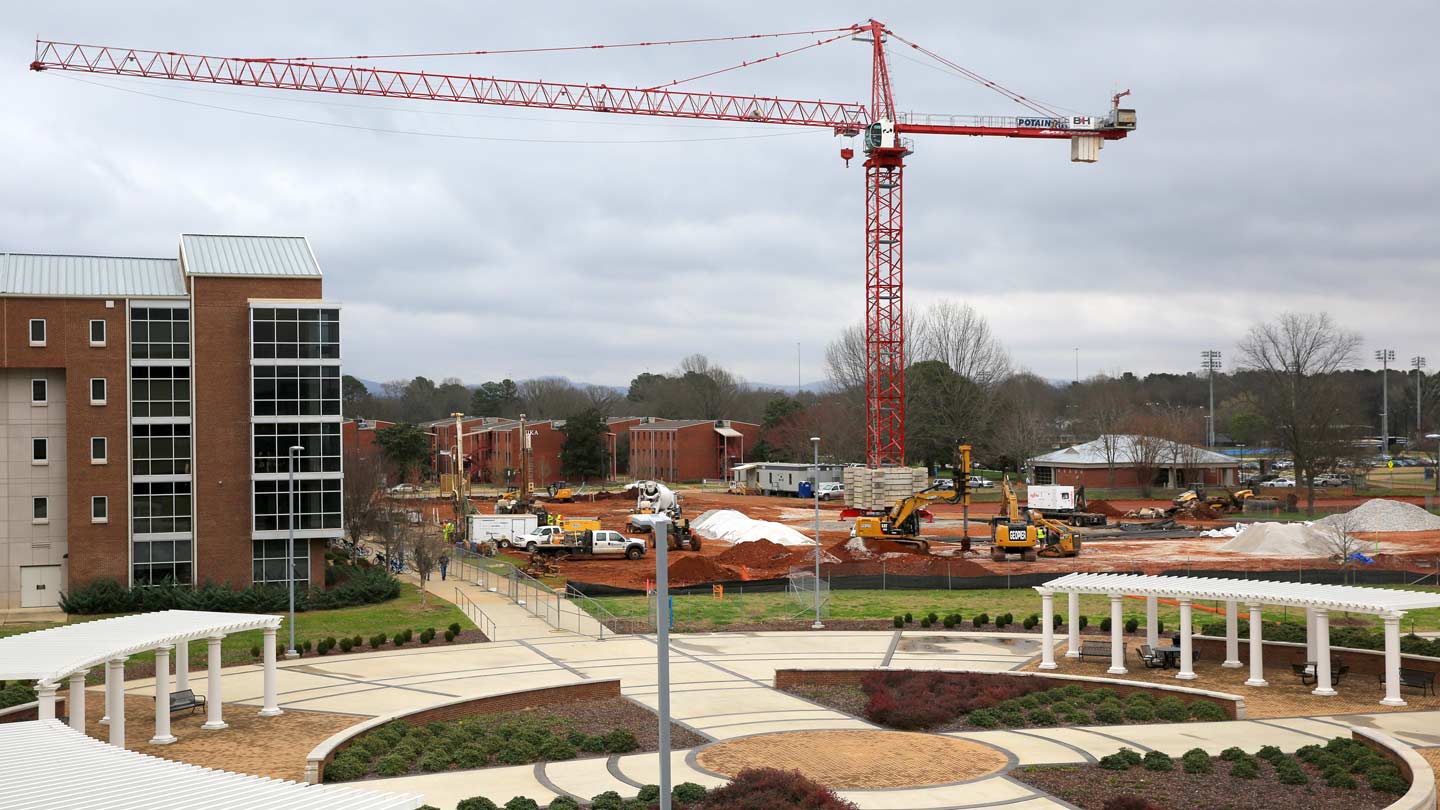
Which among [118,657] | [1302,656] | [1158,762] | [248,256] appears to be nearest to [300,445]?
[248,256]

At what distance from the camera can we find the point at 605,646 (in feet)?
129

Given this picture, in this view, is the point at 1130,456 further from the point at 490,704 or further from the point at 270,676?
the point at 270,676

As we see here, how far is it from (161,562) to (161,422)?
5.51 meters

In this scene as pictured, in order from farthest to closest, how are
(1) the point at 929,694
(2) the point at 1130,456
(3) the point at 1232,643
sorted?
(2) the point at 1130,456, (3) the point at 1232,643, (1) the point at 929,694

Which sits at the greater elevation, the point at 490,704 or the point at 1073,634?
the point at 1073,634

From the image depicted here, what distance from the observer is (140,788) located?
14141mm

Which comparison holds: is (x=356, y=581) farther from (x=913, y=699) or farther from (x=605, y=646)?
(x=913, y=699)

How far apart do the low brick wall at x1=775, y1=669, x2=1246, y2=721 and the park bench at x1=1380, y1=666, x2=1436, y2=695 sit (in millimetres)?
4675

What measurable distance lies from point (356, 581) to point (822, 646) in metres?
21.2

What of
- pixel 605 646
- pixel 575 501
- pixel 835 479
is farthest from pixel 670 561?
pixel 835 479

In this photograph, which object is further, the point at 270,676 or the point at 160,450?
the point at 160,450

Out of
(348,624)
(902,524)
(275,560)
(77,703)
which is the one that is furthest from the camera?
(902,524)

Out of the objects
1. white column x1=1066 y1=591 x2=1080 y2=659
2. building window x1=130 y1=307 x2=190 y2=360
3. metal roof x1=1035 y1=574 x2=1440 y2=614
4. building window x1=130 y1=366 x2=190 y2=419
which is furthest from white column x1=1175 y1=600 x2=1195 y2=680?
building window x1=130 y1=307 x2=190 y2=360

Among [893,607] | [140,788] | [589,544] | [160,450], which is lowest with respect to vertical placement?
[893,607]
